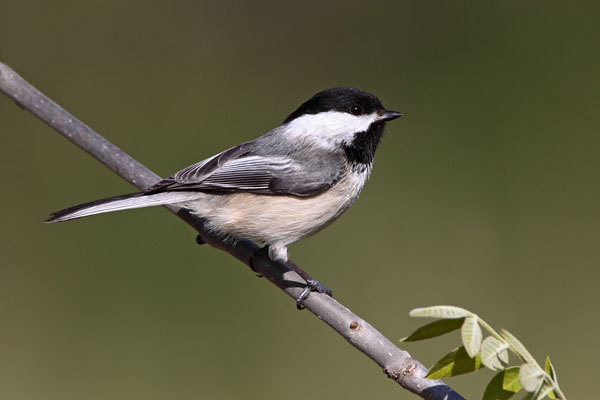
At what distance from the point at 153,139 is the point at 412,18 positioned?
1356mm

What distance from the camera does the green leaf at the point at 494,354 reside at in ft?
1.98

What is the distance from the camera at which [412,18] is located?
2.93 meters

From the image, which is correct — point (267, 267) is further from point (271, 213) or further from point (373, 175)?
point (373, 175)

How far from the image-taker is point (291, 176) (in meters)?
1.69

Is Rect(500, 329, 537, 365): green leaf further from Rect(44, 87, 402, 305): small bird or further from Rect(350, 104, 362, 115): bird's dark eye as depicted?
Rect(350, 104, 362, 115): bird's dark eye

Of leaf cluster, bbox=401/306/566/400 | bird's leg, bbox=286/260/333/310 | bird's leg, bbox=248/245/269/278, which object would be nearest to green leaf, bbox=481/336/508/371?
leaf cluster, bbox=401/306/566/400

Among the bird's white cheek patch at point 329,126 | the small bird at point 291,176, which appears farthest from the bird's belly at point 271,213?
the bird's white cheek patch at point 329,126

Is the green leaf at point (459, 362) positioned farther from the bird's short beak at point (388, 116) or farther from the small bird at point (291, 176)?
the bird's short beak at point (388, 116)

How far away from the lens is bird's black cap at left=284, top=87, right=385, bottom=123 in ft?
5.72

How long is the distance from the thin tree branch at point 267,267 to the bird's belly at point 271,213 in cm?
5

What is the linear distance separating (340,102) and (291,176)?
264mm

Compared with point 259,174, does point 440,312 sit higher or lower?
lower

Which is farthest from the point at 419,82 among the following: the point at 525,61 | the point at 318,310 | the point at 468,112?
the point at 318,310

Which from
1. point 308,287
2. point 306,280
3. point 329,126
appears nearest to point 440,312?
point 308,287
